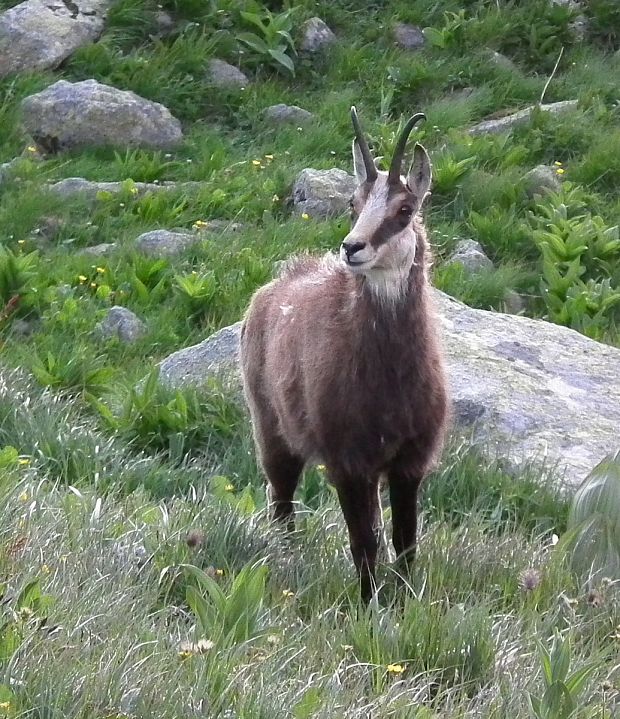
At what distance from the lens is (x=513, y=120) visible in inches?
440

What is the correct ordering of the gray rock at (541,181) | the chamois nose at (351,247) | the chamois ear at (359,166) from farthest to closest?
1. the gray rock at (541,181)
2. the chamois ear at (359,166)
3. the chamois nose at (351,247)

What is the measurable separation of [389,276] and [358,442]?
631mm

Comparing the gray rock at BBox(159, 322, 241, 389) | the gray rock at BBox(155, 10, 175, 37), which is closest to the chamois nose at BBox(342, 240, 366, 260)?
the gray rock at BBox(159, 322, 241, 389)

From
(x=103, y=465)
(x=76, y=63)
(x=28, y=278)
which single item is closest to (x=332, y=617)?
(x=103, y=465)

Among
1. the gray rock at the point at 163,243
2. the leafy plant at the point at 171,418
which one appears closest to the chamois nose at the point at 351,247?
the leafy plant at the point at 171,418

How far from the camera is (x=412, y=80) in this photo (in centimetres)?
1162

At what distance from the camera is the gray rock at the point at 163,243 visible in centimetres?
906

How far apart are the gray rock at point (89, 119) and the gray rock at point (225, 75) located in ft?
3.24

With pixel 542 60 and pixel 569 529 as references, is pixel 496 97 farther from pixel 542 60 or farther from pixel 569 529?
pixel 569 529

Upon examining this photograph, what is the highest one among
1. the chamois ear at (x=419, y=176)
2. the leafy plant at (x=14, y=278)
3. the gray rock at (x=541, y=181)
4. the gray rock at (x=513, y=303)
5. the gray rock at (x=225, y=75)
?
the chamois ear at (x=419, y=176)

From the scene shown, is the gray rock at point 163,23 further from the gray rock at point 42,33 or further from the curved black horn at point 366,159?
the curved black horn at point 366,159

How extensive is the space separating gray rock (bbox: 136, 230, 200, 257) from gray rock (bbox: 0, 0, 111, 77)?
8.94 ft

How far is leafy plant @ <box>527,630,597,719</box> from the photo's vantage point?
3.50 m

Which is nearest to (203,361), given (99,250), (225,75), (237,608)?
(99,250)
